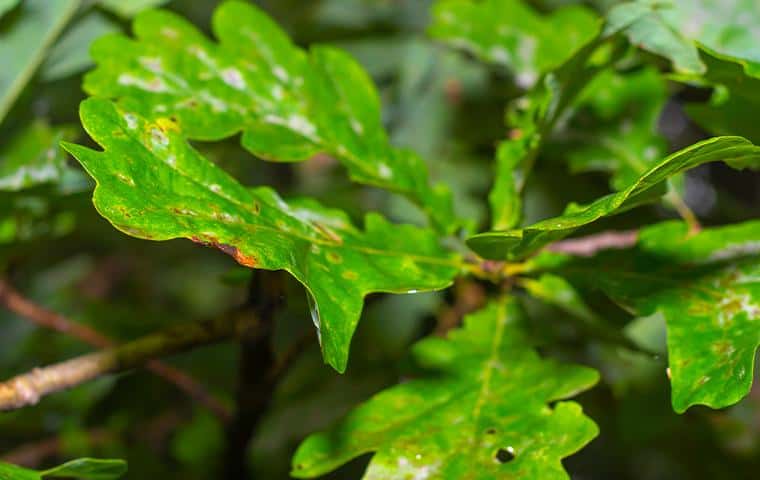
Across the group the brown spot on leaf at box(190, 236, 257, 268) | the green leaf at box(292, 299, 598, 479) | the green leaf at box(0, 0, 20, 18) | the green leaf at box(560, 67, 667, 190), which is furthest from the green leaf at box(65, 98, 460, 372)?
the green leaf at box(560, 67, 667, 190)

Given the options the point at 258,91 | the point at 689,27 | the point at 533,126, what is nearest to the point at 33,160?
the point at 258,91

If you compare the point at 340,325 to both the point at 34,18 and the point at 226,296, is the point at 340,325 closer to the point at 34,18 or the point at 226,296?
the point at 34,18

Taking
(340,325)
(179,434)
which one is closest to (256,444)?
(179,434)

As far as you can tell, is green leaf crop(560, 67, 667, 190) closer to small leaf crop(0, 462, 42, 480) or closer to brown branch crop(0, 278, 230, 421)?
brown branch crop(0, 278, 230, 421)

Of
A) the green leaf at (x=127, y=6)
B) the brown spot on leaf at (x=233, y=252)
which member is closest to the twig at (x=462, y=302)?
the brown spot on leaf at (x=233, y=252)

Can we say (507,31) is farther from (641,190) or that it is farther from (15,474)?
(15,474)

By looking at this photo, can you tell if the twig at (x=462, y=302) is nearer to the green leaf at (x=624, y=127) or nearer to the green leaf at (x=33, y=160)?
the green leaf at (x=624, y=127)
